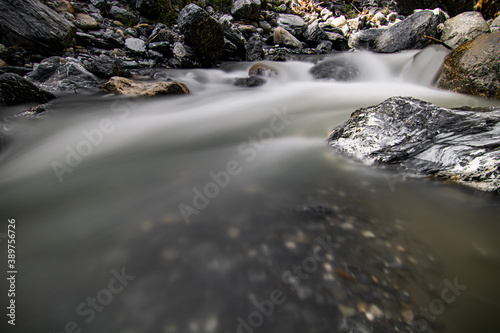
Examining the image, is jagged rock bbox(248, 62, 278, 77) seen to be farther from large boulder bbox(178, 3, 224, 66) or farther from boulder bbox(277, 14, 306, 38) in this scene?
boulder bbox(277, 14, 306, 38)

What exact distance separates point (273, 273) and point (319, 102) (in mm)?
4489

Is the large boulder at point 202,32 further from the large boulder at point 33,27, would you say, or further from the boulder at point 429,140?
the boulder at point 429,140

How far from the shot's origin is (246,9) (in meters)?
12.1

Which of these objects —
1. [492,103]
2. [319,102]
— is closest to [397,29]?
[492,103]

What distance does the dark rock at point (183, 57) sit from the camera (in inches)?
293

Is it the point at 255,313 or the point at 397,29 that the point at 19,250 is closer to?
the point at 255,313

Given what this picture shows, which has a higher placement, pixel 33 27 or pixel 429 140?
pixel 429 140

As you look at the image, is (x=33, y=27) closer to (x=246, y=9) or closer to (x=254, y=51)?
(x=254, y=51)

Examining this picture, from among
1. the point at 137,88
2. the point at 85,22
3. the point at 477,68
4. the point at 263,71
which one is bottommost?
the point at 137,88

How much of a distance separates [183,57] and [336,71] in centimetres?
519

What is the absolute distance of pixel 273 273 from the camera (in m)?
1.26

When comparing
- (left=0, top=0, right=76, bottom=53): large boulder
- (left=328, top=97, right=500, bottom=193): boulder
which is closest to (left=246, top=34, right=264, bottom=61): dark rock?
(left=0, top=0, right=76, bottom=53): large boulder

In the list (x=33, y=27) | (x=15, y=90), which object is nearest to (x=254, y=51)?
(x=33, y=27)

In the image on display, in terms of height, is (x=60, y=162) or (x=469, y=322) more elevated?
(x=469, y=322)
